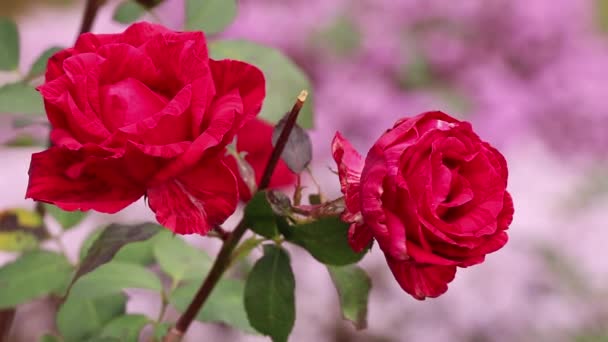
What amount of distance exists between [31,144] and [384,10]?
1.25 m

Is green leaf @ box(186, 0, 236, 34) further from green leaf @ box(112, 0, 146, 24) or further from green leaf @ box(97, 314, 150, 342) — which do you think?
green leaf @ box(97, 314, 150, 342)

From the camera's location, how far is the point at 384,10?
1.71m

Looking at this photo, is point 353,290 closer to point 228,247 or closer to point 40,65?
point 228,247

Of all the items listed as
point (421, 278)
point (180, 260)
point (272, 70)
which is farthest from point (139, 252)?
point (421, 278)

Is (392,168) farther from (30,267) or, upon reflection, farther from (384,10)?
(384,10)

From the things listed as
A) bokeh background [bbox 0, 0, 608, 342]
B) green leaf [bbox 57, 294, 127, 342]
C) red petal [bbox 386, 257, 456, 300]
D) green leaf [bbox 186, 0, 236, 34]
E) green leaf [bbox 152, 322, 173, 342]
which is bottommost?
bokeh background [bbox 0, 0, 608, 342]

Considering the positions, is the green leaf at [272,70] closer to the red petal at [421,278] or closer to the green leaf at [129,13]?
the green leaf at [129,13]

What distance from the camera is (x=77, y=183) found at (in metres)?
0.30

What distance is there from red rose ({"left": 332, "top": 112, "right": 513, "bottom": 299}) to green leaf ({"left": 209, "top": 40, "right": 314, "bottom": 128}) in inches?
6.9

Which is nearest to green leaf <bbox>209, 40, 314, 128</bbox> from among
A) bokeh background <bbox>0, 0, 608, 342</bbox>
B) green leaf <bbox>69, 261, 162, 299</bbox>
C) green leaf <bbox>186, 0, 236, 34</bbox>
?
green leaf <bbox>186, 0, 236, 34</bbox>

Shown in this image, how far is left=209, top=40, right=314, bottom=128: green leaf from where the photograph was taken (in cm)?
48

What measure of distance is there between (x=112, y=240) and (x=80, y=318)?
16 cm

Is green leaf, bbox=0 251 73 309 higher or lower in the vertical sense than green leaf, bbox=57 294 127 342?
higher

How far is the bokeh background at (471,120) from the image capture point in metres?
1.24
